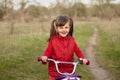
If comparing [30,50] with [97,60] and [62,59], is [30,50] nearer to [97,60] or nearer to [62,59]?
[97,60]

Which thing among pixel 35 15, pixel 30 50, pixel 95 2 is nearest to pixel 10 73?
pixel 30 50

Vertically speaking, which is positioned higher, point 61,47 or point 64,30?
point 64,30

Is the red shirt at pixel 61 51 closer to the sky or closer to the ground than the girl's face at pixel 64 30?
closer to the ground

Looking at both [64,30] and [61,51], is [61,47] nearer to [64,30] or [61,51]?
[61,51]

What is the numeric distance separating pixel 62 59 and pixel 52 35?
1.46 feet

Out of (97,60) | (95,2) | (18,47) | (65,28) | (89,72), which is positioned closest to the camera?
(65,28)

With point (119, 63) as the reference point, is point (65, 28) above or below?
above

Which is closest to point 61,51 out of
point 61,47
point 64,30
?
point 61,47

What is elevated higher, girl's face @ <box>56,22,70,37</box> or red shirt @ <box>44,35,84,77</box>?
girl's face @ <box>56,22,70,37</box>

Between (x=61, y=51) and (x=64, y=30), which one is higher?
(x=64, y=30)

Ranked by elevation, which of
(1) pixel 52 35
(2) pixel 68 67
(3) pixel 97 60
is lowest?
(3) pixel 97 60

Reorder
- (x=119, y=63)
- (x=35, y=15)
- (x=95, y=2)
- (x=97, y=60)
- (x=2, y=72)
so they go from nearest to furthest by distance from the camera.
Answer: (x=2, y=72) < (x=119, y=63) < (x=97, y=60) < (x=35, y=15) < (x=95, y=2)

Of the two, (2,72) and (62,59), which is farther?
(2,72)

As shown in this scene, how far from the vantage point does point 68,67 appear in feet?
15.5
